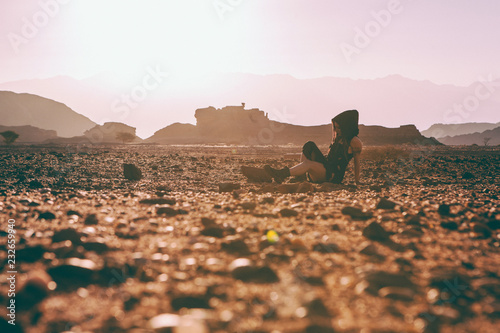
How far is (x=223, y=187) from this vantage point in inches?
298

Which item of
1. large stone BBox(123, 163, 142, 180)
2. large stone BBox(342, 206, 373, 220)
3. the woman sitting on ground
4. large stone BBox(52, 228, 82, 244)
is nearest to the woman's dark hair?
the woman sitting on ground

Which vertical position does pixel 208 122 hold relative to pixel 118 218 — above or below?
above

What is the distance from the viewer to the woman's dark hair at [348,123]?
802 centimetres

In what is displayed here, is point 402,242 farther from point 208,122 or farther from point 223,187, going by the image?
point 208,122

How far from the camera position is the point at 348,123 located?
8.02 meters

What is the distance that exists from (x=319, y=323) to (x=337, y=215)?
2.93 m

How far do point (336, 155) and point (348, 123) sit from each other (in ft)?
2.82

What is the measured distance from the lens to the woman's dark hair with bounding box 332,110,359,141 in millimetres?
8016

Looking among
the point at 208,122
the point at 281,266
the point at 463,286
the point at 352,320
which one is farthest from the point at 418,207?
the point at 208,122

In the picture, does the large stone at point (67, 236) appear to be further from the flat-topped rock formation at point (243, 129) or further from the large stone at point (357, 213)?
the flat-topped rock formation at point (243, 129)

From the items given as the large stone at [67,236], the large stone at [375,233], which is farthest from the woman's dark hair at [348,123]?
the large stone at [67,236]

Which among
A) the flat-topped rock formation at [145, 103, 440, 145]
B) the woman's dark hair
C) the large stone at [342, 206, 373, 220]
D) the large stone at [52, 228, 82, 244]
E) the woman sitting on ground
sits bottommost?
the large stone at [342, 206, 373, 220]

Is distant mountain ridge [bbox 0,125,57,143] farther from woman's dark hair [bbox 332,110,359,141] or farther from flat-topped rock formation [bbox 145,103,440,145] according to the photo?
woman's dark hair [bbox 332,110,359,141]

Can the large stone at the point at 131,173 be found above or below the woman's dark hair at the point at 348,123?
below
